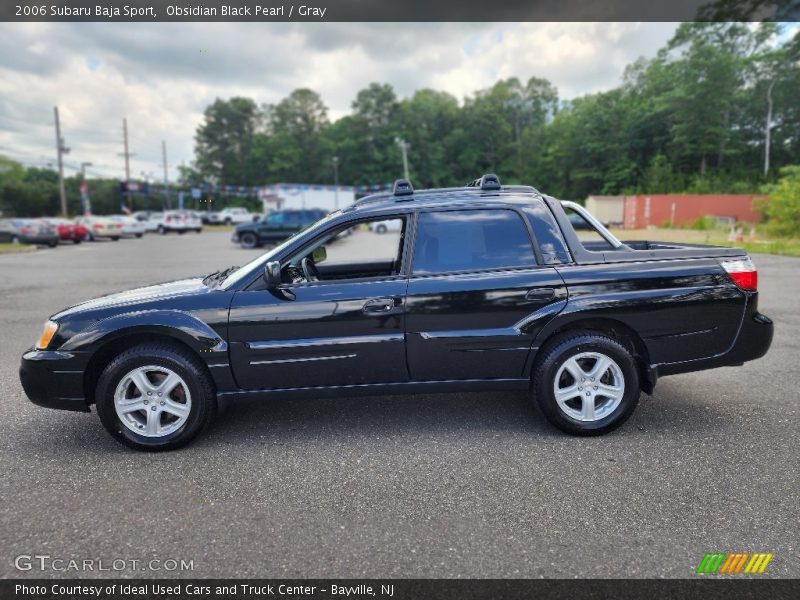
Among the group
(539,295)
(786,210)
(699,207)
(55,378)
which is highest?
(699,207)

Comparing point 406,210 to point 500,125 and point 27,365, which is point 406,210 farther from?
point 500,125

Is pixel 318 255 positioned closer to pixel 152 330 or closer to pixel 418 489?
pixel 152 330

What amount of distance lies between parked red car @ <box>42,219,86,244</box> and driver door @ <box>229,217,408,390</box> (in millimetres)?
27028

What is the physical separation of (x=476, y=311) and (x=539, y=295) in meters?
0.45

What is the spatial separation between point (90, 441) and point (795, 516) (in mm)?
4340

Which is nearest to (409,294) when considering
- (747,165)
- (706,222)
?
(706,222)

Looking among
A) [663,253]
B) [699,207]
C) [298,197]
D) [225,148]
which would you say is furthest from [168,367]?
[225,148]

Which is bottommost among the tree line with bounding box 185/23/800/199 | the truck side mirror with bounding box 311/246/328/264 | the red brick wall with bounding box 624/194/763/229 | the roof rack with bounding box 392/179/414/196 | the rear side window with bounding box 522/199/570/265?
the truck side mirror with bounding box 311/246/328/264

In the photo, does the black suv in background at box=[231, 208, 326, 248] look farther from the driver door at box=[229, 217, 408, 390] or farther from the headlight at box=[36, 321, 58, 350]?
the driver door at box=[229, 217, 408, 390]

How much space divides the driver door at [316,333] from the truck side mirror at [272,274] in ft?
0.14

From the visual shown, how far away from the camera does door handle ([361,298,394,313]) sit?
3521 mm

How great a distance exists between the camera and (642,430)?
3727 millimetres

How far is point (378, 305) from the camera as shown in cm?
353

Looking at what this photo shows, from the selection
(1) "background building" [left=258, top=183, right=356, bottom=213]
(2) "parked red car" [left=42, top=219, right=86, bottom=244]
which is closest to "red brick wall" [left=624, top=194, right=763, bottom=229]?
(1) "background building" [left=258, top=183, right=356, bottom=213]
